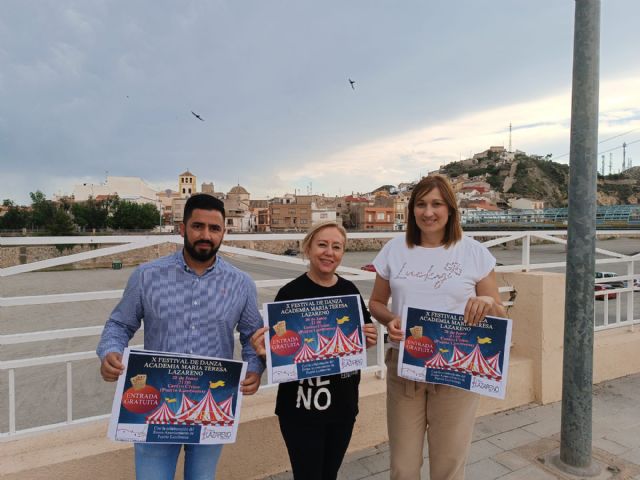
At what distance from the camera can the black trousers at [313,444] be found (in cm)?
186

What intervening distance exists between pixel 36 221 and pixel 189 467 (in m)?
90.3

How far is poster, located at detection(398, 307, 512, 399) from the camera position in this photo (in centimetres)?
197

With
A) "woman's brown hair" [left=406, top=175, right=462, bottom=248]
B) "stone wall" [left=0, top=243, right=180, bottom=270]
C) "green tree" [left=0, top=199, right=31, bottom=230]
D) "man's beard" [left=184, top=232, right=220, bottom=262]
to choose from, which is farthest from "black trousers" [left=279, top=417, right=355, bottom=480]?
"green tree" [left=0, top=199, right=31, bottom=230]

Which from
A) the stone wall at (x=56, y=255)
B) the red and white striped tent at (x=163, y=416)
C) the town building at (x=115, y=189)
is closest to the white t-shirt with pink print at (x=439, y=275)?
the red and white striped tent at (x=163, y=416)


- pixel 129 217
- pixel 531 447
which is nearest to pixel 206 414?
pixel 531 447

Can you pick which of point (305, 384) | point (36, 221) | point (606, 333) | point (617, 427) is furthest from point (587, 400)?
point (36, 221)

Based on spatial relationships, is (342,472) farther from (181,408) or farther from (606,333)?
(606,333)

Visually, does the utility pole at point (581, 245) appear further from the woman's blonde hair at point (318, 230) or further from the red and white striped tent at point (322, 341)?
the red and white striped tent at point (322, 341)

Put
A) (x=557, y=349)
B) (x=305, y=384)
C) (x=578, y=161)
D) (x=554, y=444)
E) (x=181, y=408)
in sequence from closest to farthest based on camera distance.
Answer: (x=181, y=408) < (x=305, y=384) < (x=578, y=161) < (x=554, y=444) < (x=557, y=349)

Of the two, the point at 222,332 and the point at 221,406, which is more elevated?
the point at 222,332

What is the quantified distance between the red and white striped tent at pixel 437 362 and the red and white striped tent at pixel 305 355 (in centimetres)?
56

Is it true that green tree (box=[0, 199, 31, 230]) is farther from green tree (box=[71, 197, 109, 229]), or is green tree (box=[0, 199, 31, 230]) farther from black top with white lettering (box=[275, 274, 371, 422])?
black top with white lettering (box=[275, 274, 371, 422])

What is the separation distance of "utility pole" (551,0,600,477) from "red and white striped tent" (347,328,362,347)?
1.70m

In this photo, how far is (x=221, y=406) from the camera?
67.4 inches
